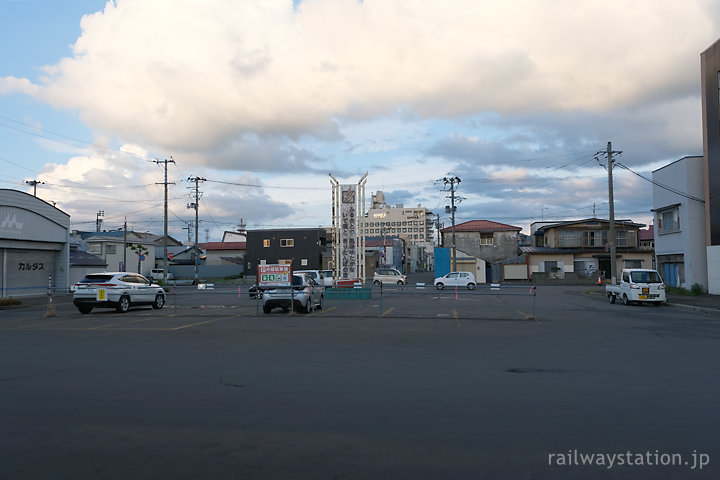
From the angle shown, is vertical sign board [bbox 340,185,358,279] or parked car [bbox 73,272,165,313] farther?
vertical sign board [bbox 340,185,358,279]

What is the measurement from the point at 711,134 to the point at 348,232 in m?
24.0

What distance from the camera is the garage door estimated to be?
1407 inches

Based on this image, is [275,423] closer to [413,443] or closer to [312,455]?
[312,455]

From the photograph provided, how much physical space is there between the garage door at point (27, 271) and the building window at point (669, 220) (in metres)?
45.6

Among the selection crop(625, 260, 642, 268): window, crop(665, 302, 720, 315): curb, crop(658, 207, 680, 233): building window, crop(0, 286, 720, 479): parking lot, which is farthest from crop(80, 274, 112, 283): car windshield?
crop(625, 260, 642, 268): window

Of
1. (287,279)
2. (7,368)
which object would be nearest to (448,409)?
(7,368)

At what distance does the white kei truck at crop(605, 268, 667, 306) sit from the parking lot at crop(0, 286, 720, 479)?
13.7 m

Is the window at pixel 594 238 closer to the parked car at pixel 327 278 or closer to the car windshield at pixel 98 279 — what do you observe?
the parked car at pixel 327 278

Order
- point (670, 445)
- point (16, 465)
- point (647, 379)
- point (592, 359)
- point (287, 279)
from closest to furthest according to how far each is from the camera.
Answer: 1. point (16, 465)
2. point (670, 445)
3. point (647, 379)
4. point (592, 359)
5. point (287, 279)

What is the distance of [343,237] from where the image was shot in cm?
3581

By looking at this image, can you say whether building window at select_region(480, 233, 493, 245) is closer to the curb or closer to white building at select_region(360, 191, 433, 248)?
the curb

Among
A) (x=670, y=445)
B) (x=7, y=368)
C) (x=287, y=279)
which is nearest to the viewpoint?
(x=670, y=445)

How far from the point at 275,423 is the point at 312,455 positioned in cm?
121
